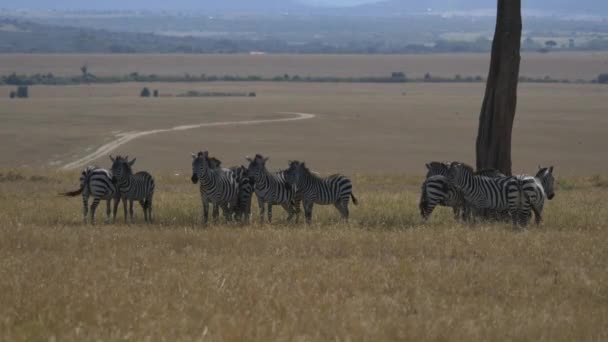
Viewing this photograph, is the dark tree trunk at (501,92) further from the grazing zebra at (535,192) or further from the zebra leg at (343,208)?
the zebra leg at (343,208)

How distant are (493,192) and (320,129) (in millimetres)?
48770

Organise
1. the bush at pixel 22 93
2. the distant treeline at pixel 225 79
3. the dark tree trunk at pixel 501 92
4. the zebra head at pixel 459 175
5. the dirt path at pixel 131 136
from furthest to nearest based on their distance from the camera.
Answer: the distant treeline at pixel 225 79, the bush at pixel 22 93, the dirt path at pixel 131 136, the dark tree trunk at pixel 501 92, the zebra head at pixel 459 175

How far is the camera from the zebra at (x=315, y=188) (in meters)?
20.1

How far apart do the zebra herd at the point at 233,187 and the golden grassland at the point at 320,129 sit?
22.2 m

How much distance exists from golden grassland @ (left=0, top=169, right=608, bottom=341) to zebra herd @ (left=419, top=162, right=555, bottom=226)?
54cm

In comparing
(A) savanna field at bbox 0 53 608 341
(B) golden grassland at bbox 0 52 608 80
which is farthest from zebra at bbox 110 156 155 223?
A: (B) golden grassland at bbox 0 52 608 80

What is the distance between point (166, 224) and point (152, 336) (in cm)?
991

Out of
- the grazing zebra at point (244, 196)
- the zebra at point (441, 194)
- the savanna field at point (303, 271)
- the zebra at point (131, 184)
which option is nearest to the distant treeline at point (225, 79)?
the savanna field at point (303, 271)

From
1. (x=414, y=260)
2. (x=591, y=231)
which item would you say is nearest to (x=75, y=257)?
(x=414, y=260)

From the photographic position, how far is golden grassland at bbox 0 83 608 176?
2009 inches

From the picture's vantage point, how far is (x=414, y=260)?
14758 millimetres

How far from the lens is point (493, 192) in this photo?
1950cm

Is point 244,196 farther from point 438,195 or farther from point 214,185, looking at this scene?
point 438,195

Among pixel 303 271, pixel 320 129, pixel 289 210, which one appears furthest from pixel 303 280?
pixel 320 129
